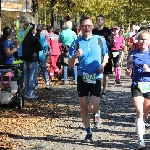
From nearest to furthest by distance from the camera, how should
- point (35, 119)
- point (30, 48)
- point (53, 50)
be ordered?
point (35, 119), point (30, 48), point (53, 50)

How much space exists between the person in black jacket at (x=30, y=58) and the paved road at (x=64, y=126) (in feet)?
1.64

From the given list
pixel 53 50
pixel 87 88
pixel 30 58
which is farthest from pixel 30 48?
pixel 87 88

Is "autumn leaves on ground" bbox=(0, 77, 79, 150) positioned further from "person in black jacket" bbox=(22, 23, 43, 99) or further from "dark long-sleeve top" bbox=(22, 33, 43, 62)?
"dark long-sleeve top" bbox=(22, 33, 43, 62)

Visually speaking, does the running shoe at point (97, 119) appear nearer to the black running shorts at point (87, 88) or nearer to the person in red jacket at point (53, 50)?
the black running shorts at point (87, 88)

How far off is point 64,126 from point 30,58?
3.58 meters

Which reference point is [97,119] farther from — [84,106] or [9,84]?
[9,84]

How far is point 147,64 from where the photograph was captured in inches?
270

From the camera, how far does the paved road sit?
7.34 m

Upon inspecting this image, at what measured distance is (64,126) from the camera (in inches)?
344

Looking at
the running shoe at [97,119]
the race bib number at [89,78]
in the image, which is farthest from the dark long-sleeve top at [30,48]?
the race bib number at [89,78]

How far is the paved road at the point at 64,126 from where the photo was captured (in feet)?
→ 24.1

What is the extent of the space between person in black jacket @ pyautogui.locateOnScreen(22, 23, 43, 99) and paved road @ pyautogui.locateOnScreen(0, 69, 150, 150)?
19.7 inches

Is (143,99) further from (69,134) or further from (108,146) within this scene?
(69,134)

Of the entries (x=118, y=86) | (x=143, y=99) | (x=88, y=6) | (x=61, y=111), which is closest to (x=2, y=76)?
(x=61, y=111)
